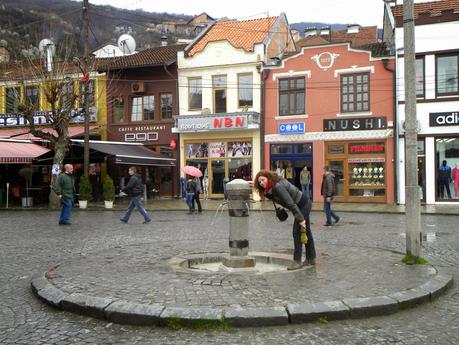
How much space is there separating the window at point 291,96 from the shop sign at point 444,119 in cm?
645

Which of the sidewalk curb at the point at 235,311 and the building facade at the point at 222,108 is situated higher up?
the building facade at the point at 222,108

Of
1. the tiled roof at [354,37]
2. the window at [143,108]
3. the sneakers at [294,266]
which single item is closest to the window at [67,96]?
the window at [143,108]

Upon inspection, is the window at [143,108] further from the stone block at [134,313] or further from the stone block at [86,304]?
the stone block at [134,313]

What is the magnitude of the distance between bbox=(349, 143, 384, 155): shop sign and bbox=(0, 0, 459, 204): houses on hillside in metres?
0.05

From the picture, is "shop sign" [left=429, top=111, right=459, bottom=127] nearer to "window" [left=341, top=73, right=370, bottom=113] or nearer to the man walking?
"window" [left=341, top=73, right=370, bottom=113]

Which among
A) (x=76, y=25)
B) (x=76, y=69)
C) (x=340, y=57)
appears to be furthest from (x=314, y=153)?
(x=76, y=25)

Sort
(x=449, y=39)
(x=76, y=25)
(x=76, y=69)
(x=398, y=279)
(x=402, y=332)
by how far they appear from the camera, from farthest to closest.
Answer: (x=76, y=25) → (x=76, y=69) → (x=449, y=39) → (x=398, y=279) → (x=402, y=332)

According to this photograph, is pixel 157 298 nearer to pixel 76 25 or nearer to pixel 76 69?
pixel 76 69

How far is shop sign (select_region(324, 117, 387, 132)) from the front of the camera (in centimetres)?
2556

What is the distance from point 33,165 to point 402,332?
90.3 ft

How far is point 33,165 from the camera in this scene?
29672 millimetres

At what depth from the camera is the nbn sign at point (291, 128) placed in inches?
1071

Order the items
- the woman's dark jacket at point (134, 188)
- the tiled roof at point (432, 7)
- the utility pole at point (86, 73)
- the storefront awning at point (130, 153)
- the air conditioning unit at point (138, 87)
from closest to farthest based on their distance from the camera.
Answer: the woman's dark jacket at point (134, 188) < the tiled roof at point (432, 7) < the utility pole at point (86, 73) < the storefront awning at point (130, 153) < the air conditioning unit at point (138, 87)

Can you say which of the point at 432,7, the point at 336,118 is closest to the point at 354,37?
the point at 432,7
